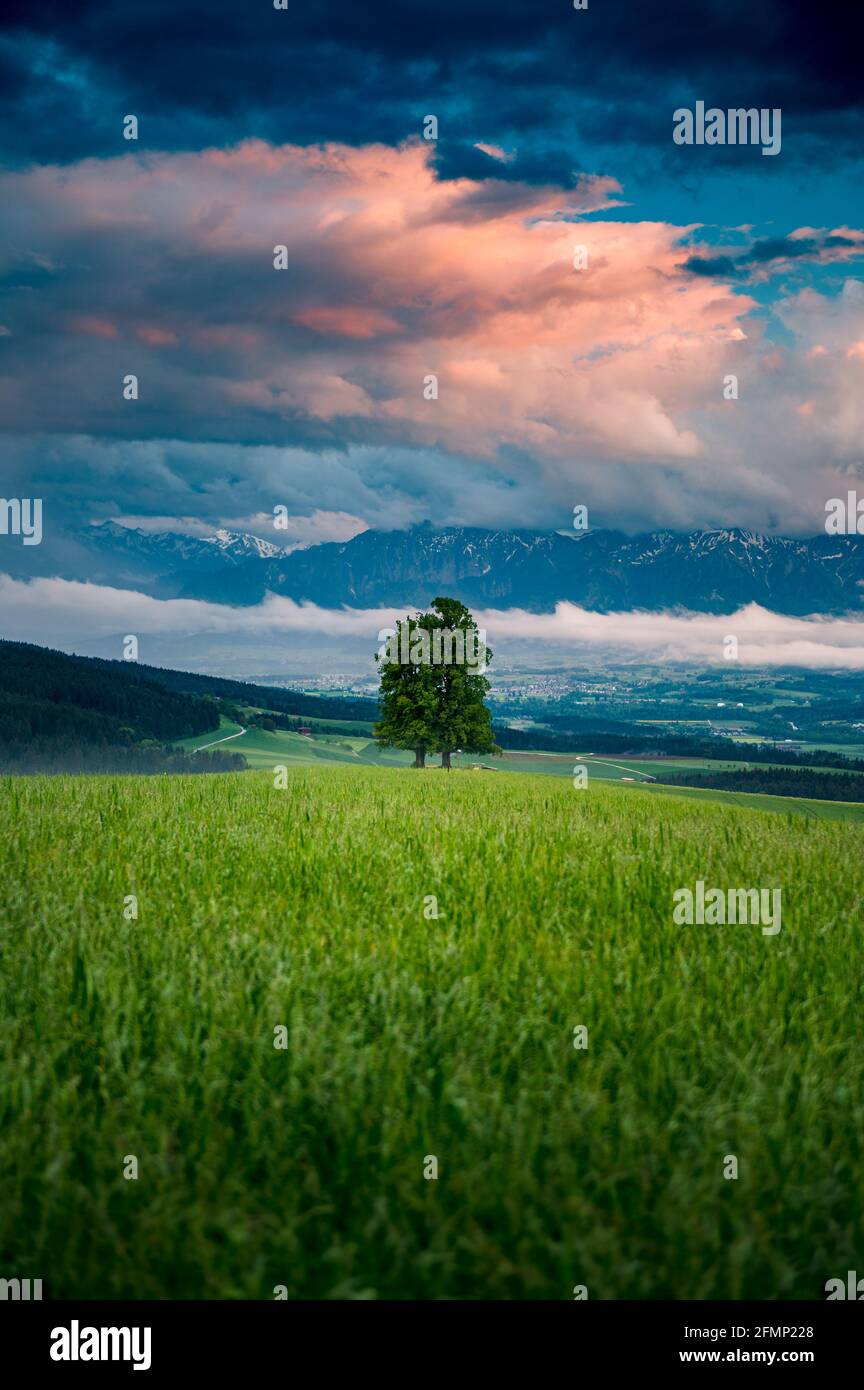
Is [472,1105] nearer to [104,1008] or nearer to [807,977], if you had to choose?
[104,1008]

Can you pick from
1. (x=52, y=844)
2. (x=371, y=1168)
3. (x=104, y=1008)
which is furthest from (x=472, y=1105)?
(x=52, y=844)

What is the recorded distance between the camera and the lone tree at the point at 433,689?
59.8 meters

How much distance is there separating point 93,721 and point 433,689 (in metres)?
115

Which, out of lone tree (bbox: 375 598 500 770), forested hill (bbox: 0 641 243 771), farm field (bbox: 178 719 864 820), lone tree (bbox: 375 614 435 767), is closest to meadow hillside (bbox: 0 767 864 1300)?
lone tree (bbox: 375 598 500 770)

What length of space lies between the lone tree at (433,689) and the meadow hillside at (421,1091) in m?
50.6

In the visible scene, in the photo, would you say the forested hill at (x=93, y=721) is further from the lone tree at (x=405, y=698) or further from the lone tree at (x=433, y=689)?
the lone tree at (x=433, y=689)

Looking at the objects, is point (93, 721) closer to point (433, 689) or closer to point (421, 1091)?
point (433, 689)

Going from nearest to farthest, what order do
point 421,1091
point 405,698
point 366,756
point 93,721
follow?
point 421,1091
point 405,698
point 366,756
point 93,721

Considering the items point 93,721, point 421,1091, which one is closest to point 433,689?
point 421,1091

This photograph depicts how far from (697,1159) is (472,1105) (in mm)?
1069

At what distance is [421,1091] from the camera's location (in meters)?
4.43

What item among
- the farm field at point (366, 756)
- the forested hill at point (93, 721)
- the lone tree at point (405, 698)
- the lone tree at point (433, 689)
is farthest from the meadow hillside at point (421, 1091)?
the farm field at point (366, 756)

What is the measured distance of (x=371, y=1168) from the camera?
3.95 meters
